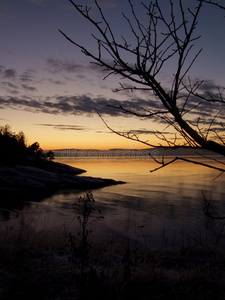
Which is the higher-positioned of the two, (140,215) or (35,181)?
(35,181)

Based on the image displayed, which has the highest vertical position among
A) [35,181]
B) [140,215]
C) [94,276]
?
[94,276]

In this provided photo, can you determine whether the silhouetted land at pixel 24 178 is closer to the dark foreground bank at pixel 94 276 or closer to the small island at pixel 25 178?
the small island at pixel 25 178

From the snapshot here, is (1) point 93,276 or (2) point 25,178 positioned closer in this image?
(1) point 93,276

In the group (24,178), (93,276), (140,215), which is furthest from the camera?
(24,178)

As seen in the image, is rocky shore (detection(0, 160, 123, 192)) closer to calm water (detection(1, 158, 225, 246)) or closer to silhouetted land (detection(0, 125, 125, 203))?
silhouetted land (detection(0, 125, 125, 203))

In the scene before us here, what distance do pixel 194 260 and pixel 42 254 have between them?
3.63 metres

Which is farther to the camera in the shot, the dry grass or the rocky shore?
the rocky shore

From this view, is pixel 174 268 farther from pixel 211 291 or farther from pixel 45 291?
pixel 45 291

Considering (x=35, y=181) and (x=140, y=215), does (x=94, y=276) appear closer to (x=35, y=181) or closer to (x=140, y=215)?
(x=140, y=215)

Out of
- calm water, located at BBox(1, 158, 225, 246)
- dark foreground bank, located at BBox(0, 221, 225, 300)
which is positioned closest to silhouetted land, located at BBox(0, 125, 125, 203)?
calm water, located at BBox(1, 158, 225, 246)

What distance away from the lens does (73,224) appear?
1034 cm

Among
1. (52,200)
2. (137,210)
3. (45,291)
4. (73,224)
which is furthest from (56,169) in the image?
(45,291)

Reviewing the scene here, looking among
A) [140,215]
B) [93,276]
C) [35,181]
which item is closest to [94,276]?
[93,276]

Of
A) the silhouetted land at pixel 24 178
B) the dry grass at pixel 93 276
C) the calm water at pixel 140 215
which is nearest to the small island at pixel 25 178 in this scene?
the silhouetted land at pixel 24 178
